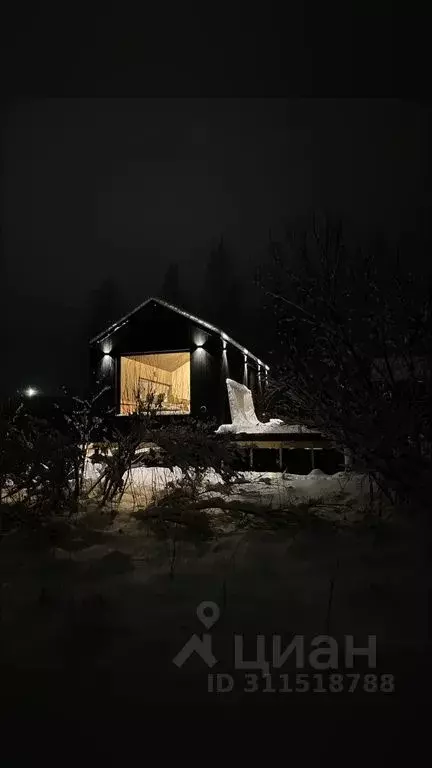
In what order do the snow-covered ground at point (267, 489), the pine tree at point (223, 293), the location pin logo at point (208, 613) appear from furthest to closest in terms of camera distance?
the pine tree at point (223, 293) < the snow-covered ground at point (267, 489) < the location pin logo at point (208, 613)

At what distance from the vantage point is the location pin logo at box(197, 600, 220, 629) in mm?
1819

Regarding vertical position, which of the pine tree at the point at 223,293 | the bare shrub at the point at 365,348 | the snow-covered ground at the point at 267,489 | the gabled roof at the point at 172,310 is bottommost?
the snow-covered ground at the point at 267,489

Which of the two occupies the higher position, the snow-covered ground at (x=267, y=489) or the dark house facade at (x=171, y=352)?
the dark house facade at (x=171, y=352)

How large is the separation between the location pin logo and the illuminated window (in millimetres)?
8021

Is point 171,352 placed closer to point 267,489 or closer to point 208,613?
point 267,489

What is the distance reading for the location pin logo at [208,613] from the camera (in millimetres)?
1819

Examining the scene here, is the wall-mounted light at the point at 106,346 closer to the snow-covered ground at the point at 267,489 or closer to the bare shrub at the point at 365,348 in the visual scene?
the snow-covered ground at the point at 267,489

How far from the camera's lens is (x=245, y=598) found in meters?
2.02

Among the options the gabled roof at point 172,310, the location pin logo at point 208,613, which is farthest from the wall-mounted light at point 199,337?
the location pin logo at point 208,613

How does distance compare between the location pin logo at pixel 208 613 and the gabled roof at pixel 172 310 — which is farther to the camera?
the gabled roof at pixel 172 310

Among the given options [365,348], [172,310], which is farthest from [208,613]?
[172,310]

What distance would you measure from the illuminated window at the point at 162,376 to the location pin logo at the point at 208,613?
802cm

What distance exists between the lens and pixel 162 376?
43.2 feet

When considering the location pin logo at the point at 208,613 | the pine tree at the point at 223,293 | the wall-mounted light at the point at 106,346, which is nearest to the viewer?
the location pin logo at the point at 208,613
